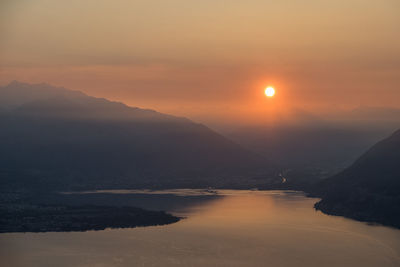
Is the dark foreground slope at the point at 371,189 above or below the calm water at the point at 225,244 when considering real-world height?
above

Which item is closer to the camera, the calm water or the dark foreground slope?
the calm water

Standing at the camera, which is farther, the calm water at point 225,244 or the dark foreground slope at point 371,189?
the dark foreground slope at point 371,189

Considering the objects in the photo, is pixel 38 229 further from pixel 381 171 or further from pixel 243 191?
pixel 243 191

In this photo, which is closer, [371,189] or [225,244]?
[225,244]

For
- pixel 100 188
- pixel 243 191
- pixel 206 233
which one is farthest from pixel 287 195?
pixel 206 233

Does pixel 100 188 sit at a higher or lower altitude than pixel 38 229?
higher
